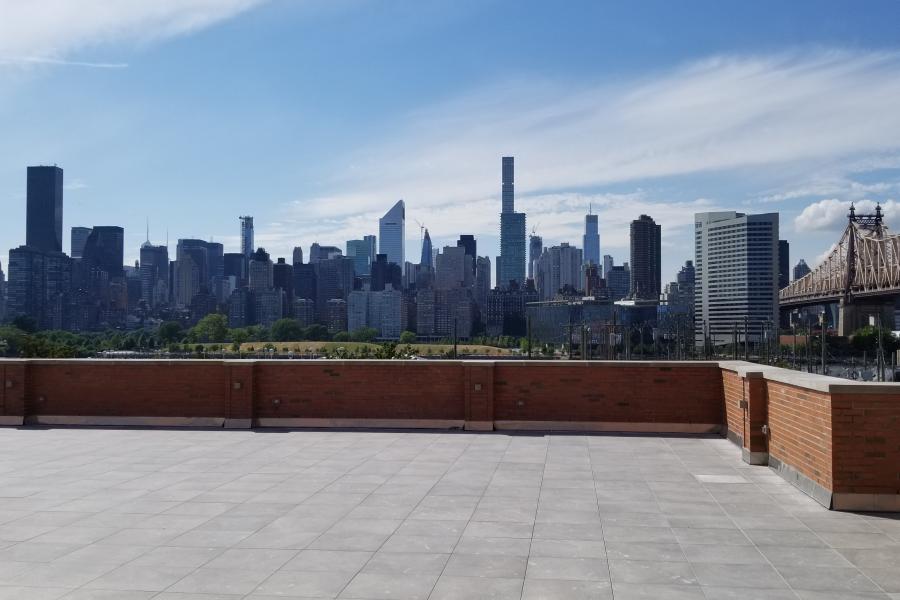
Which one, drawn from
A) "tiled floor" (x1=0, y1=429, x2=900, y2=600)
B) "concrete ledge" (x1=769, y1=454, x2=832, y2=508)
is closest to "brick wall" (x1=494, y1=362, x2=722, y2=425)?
"tiled floor" (x1=0, y1=429, x2=900, y2=600)

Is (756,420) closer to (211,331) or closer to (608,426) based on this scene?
(608,426)

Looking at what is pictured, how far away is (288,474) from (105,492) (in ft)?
7.92

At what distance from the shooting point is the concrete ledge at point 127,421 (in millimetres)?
16734

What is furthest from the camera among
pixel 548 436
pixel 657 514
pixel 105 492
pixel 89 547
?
pixel 548 436

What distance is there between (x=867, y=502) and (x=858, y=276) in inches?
5711

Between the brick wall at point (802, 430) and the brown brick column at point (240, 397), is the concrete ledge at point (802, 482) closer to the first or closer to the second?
the brick wall at point (802, 430)

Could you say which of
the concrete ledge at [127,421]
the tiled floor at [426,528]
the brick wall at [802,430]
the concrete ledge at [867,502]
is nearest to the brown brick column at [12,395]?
the concrete ledge at [127,421]

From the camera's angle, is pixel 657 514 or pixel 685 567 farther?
pixel 657 514

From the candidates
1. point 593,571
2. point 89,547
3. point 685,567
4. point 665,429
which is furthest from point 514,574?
point 665,429

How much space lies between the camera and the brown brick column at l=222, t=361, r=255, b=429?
16438 millimetres

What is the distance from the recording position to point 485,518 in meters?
8.77

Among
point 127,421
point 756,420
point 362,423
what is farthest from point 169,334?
point 756,420

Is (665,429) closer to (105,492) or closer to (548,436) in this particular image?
(548,436)

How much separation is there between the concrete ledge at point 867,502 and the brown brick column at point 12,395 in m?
15.9
